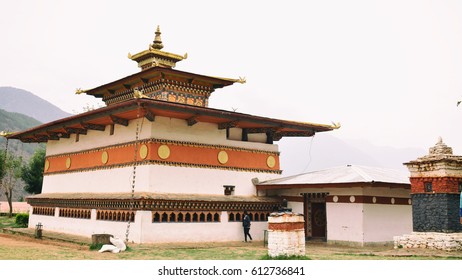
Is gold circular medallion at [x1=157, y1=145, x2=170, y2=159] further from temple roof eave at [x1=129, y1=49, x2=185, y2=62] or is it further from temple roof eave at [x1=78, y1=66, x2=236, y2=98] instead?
temple roof eave at [x1=129, y1=49, x2=185, y2=62]

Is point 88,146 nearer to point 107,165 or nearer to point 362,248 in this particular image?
point 107,165

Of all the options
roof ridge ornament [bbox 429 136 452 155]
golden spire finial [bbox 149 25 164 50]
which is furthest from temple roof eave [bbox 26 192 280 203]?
golden spire finial [bbox 149 25 164 50]

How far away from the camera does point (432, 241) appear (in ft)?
48.9

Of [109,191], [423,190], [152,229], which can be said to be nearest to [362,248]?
[423,190]

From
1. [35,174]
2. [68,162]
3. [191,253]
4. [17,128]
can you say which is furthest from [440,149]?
[17,128]

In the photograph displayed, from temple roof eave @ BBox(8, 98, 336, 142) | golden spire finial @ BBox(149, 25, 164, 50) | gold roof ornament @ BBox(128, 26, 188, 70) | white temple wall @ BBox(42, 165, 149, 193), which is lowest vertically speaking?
white temple wall @ BBox(42, 165, 149, 193)

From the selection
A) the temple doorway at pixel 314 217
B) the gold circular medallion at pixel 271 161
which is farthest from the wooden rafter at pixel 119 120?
the temple doorway at pixel 314 217

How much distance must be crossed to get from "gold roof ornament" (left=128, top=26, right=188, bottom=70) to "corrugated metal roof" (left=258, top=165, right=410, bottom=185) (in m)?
8.45

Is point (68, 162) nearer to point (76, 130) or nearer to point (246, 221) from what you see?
point (76, 130)

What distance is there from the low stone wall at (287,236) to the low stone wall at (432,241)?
4995mm

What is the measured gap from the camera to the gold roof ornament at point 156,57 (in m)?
24.1

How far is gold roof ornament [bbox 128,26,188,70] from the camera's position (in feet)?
78.9

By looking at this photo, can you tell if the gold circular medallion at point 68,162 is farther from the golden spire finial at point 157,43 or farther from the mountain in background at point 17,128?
the mountain in background at point 17,128

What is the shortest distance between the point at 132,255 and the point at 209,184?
600 cm
